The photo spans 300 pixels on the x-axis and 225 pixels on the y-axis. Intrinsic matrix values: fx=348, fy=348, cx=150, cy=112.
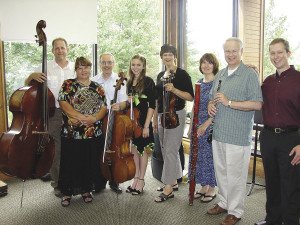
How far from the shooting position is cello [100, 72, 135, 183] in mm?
3024

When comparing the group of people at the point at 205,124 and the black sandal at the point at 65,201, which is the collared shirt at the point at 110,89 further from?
the black sandal at the point at 65,201

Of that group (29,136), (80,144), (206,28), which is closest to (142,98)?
(80,144)

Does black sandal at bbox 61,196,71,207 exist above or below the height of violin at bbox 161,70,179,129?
below

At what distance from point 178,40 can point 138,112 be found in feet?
8.67

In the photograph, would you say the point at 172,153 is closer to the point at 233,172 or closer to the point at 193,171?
the point at 193,171

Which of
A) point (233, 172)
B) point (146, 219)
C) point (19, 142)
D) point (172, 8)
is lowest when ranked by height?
point (146, 219)

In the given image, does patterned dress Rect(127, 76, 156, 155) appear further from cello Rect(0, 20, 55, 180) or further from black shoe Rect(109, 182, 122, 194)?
cello Rect(0, 20, 55, 180)

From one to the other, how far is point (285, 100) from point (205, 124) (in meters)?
0.72

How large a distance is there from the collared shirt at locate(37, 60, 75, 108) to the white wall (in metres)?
1.12

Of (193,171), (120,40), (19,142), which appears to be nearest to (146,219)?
(193,171)

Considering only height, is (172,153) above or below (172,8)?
below

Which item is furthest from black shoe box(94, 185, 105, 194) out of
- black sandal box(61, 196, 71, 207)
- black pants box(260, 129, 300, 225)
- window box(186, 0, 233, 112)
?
window box(186, 0, 233, 112)

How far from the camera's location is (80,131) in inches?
125

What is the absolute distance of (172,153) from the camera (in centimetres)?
342
